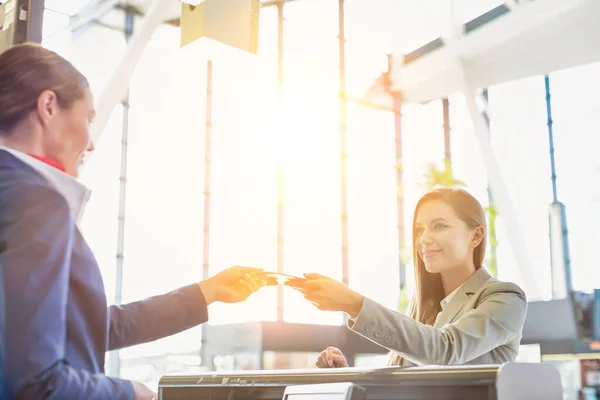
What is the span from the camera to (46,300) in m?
0.88

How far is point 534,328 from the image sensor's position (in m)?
8.95

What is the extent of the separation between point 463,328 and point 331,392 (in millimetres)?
703

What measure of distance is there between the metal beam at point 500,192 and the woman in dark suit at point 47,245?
12.1 m

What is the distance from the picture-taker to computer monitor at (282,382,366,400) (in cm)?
111

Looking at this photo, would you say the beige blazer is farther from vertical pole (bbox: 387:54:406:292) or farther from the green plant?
vertical pole (bbox: 387:54:406:292)

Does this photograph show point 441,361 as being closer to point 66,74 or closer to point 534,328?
point 66,74

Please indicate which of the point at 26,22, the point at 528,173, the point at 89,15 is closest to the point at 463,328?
the point at 26,22

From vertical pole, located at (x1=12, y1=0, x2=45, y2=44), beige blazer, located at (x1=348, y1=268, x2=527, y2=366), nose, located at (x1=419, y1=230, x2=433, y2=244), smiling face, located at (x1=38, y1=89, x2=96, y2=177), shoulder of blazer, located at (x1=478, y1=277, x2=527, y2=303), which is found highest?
vertical pole, located at (x1=12, y1=0, x2=45, y2=44)

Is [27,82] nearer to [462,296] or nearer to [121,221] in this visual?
[462,296]

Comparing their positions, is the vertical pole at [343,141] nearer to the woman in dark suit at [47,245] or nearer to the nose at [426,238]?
the nose at [426,238]

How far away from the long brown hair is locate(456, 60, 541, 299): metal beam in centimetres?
1084

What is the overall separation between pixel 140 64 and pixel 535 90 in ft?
23.1

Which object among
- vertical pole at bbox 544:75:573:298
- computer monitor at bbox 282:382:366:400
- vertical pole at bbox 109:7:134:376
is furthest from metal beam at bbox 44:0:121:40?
computer monitor at bbox 282:382:366:400

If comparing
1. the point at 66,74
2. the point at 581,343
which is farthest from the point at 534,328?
the point at 66,74
